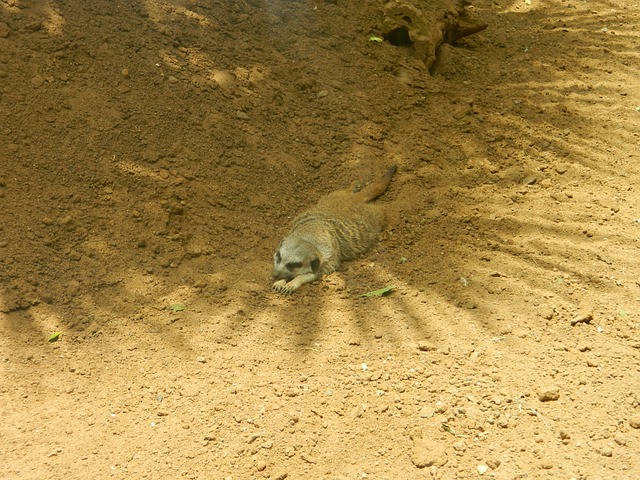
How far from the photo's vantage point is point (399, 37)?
198 inches

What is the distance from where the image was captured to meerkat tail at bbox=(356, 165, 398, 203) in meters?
4.08

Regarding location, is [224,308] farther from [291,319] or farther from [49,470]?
[49,470]

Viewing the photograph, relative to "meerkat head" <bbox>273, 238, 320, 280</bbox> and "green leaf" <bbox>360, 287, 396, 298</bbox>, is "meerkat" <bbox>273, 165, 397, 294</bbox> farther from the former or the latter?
"green leaf" <bbox>360, 287, 396, 298</bbox>

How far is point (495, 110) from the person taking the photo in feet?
15.3

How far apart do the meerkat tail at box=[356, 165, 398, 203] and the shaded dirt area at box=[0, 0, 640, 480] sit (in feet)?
0.22

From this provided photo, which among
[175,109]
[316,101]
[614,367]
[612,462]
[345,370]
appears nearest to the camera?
[612,462]

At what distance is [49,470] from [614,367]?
225 cm

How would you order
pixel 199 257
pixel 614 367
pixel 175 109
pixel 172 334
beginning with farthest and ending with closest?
pixel 175 109, pixel 199 257, pixel 172 334, pixel 614 367

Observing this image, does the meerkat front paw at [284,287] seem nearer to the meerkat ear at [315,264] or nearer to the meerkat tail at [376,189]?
the meerkat ear at [315,264]

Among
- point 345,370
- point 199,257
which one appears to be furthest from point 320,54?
point 345,370

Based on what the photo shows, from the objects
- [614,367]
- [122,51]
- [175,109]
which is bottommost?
[614,367]

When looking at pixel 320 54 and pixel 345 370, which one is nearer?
pixel 345 370

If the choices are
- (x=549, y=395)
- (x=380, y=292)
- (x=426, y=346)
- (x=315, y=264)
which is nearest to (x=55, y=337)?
(x=315, y=264)

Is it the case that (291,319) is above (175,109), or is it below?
below
